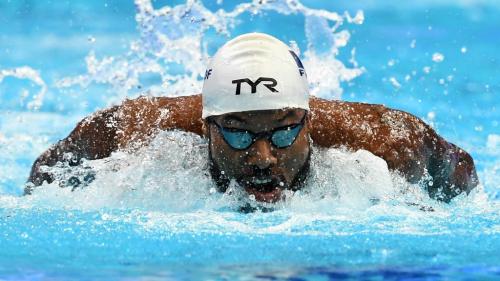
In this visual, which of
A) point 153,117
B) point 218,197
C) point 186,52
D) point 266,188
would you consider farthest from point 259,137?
point 186,52

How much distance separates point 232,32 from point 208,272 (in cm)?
561

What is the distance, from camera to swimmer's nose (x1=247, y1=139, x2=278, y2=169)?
136 inches

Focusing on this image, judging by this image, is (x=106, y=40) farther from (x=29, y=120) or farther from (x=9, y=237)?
(x=9, y=237)

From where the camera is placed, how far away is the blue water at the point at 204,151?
2.54 m

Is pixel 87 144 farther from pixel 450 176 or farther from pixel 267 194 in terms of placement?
pixel 450 176

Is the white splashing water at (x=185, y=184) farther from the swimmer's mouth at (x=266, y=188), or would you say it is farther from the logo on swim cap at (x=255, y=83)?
the logo on swim cap at (x=255, y=83)

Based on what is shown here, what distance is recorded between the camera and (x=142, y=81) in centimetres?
757

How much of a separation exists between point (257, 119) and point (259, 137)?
8 cm

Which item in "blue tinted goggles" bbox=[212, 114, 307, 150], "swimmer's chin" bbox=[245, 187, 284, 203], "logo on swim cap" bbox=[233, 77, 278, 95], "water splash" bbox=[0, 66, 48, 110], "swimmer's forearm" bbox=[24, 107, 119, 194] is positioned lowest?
"swimmer's chin" bbox=[245, 187, 284, 203]

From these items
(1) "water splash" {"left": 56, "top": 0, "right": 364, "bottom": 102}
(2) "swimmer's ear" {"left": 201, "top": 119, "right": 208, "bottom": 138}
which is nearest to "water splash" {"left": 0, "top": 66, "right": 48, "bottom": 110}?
(1) "water splash" {"left": 56, "top": 0, "right": 364, "bottom": 102}

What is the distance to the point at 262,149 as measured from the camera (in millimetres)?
3465

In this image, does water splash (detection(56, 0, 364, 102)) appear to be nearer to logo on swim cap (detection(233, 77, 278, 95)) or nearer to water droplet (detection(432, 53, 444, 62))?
water droplet (detection(432, 53, 444, 62))

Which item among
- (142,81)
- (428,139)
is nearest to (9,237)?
(428,139)

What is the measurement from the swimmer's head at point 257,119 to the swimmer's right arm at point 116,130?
0.40 m
